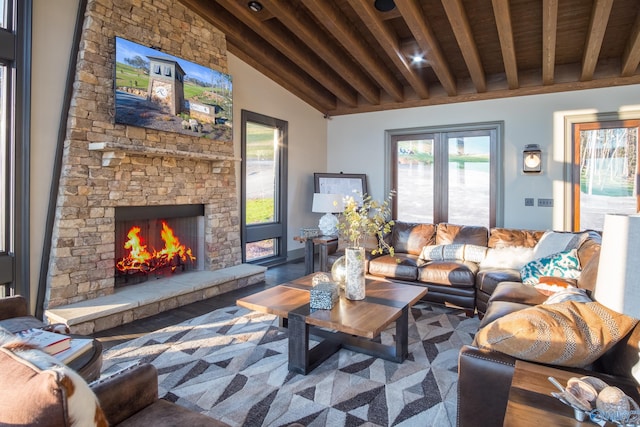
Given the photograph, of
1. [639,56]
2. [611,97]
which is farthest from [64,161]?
[611,97]

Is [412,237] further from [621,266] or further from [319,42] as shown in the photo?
[621,266]

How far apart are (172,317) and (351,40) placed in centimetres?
383

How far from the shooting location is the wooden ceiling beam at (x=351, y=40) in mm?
4082

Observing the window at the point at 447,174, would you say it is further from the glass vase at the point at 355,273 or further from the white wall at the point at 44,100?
the white wall at the point at 44,100

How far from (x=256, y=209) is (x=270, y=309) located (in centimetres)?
352

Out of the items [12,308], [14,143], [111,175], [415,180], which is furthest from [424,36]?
[12,308]

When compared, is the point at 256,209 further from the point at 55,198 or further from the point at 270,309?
the point at 270,309

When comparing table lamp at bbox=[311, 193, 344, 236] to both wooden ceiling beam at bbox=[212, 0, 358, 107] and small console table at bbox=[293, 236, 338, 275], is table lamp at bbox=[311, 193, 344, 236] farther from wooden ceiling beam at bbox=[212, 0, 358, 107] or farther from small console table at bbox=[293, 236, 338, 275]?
wooden ceiling beam at bbox=[212, 0, 358, 107]

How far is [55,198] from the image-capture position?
3535mm

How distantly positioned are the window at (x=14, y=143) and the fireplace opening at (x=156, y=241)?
2.88 ft

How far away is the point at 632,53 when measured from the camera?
4.34 metres

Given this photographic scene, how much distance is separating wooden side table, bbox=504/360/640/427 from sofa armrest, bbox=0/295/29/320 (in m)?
2.86

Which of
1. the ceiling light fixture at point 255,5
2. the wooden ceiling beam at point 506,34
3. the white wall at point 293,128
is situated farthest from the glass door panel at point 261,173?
the wooden ceiling beam at point 506,34

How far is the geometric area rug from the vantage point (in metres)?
2.16
